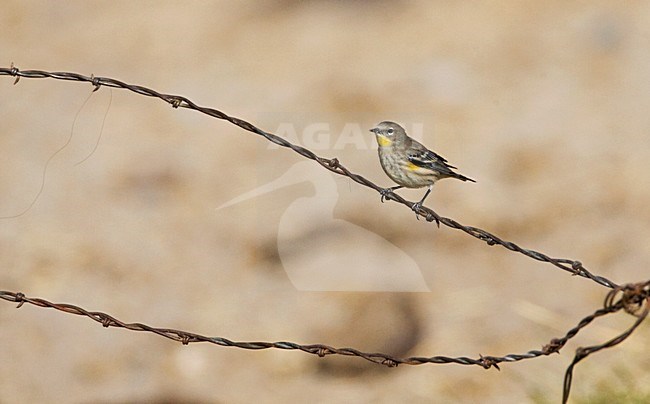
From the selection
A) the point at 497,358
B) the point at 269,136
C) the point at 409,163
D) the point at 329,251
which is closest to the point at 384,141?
the point at 409,163

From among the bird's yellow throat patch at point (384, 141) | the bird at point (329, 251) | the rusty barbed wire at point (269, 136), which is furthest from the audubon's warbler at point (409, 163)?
the bird at point (329, 251)

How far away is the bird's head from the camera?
581 cm

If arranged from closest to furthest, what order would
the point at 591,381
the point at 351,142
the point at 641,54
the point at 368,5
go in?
the point at 591,381 → the point at 351,142 → the point at 641,54 → the point at 368,5

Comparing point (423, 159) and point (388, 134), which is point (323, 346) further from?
point (388, 134)

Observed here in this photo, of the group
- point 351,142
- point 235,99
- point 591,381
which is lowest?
point 591,381

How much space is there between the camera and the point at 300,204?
11.1 meters

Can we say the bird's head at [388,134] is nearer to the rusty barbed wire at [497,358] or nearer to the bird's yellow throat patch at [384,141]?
the bird's yellow throat patch at [384,141]

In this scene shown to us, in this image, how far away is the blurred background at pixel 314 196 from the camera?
9.23 meters

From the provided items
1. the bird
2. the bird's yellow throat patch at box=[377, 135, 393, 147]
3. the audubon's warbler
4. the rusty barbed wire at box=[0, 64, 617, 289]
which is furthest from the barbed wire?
the bird

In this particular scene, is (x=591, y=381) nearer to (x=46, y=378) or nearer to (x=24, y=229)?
(x=46, y=378)

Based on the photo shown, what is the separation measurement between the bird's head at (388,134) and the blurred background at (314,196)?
94.8 inches

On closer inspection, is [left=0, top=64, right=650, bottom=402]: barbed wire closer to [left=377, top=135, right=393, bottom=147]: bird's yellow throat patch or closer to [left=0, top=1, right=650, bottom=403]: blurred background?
[left=377, top=135, right=393, bottom=147]: bird's yellow throat patch

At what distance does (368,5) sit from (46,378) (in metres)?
7.47


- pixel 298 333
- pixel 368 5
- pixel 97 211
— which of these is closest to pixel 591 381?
pixel 298 333
